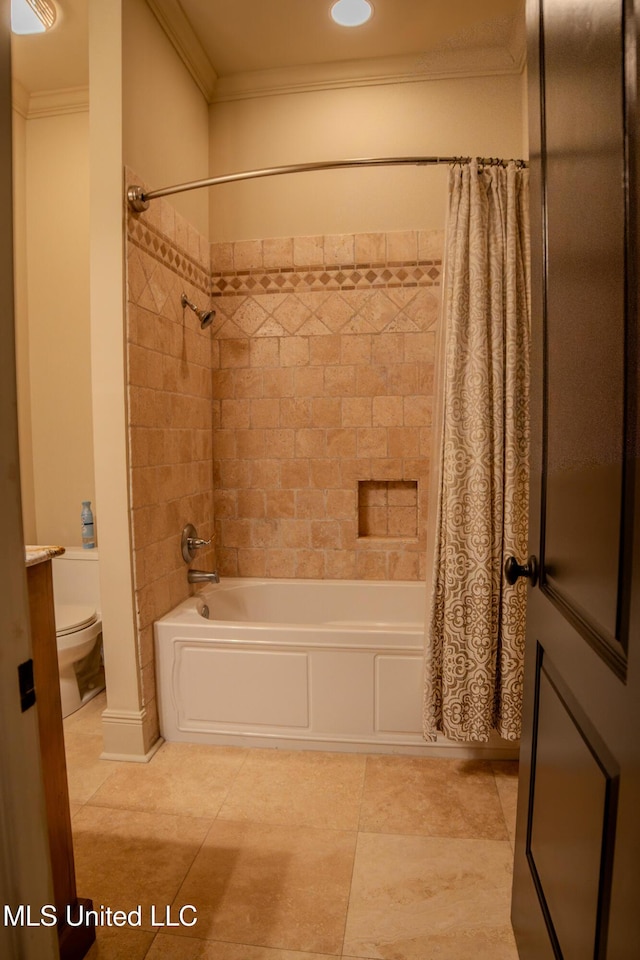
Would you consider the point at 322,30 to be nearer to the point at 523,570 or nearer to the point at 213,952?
the point at 523,570

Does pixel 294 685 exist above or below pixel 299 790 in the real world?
above

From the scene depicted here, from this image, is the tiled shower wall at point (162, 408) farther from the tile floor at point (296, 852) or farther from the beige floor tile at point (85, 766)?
the tile floor at point (296, 852)

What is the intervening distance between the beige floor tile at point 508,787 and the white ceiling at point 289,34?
320 cm

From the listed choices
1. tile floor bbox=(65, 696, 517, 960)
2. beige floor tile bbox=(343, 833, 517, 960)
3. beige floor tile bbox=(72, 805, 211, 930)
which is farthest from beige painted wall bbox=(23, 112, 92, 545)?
beige floor tile bbox=(343, 833, 517, 960)

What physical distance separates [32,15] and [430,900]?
11.9 feet

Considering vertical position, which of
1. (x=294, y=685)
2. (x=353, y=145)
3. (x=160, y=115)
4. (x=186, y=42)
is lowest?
(x=294, y=685)

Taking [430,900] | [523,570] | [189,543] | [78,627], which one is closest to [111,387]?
[189,543]

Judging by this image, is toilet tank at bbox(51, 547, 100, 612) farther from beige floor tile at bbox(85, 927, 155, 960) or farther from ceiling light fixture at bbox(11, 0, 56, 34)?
ceiling light fixture at bbox(11, 0, 56, 34)

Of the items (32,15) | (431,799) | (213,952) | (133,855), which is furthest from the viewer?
(32,15)

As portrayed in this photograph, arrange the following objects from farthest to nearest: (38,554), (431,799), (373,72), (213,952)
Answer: (373,72) → (431,799) → (213,952) → (38,554)

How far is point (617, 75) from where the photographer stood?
2.44 ft

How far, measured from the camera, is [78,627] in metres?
2.47

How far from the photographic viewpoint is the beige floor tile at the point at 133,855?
151 centimetres

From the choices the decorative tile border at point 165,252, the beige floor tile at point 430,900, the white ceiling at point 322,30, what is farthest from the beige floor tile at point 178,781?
the white ceiling at point 322,30
